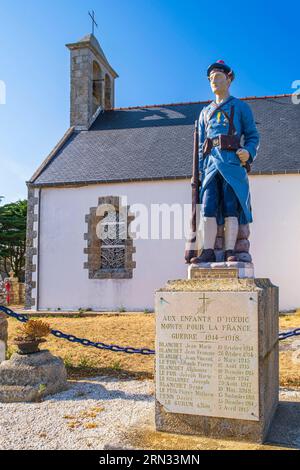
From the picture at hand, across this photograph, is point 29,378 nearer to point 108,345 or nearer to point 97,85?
point 108,345

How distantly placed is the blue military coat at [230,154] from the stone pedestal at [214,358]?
813mm

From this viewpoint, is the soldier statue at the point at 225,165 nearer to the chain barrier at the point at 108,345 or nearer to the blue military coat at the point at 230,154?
the blue military coat at the point at 230,154

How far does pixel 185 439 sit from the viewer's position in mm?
3262

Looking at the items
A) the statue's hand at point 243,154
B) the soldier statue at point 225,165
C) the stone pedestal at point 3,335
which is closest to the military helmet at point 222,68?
the soldier statue at point 225,165

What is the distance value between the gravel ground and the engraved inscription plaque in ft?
1.98

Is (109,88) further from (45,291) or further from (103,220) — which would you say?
(45,291)

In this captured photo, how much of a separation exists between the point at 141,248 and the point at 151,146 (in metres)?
3.49

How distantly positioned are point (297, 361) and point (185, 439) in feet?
11.6

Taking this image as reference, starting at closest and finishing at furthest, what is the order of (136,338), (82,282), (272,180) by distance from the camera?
(136,338)
(272,180)
(82,282)

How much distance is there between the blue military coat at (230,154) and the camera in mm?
3916

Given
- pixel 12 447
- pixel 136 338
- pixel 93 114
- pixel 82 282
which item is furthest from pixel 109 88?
pixel 12 447

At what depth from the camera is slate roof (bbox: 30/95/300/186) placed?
1263cm

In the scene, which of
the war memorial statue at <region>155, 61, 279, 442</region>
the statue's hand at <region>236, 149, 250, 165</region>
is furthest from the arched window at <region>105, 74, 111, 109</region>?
the statue's hand at <region>236, 149, 250, 165</region>

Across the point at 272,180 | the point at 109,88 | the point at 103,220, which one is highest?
the point at 109,88
